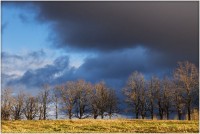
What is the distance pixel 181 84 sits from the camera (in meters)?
75.9

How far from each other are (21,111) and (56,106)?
10596mm

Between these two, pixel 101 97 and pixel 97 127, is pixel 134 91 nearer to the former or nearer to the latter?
pixel 101 97

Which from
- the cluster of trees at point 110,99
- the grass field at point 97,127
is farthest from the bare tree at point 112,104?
the grass field at point 97,127

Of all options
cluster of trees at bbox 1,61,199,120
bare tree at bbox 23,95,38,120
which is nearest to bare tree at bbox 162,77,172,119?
cluster of trees at bbox 1,61,199,120

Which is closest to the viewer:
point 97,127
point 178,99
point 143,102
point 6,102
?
point 97,127

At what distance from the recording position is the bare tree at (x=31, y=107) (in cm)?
9700

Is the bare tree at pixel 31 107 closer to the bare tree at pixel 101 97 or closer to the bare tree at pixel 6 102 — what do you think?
the bare tree at pixel 6 102

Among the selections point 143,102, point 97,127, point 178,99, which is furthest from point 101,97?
point 97,127

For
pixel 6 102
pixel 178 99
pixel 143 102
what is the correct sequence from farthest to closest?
pixel 6 102 → pixel 143 102 → pixel 178 99

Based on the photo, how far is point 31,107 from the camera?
99.0m

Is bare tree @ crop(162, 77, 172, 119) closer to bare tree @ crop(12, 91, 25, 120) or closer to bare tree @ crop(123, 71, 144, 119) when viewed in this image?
bare tree @ crop(123, 71, 144, 119)

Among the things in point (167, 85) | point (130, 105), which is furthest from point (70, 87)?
point (167, 85)

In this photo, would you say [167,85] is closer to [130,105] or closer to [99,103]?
[130,105]

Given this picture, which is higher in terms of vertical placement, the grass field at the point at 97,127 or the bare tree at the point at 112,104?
the bare tree at the point at 112,104
